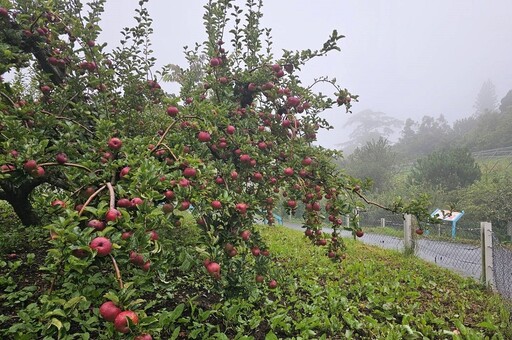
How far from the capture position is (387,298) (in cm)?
435

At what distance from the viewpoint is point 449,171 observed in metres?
22.9

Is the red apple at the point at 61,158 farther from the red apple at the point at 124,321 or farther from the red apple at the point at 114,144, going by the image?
the red apple at the point at 124,321

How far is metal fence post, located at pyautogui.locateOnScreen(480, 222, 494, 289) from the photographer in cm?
571

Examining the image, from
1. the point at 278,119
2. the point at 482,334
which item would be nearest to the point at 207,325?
the point at 278,119

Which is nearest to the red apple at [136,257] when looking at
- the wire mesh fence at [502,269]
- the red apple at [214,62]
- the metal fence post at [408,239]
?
the red apple at [214,62]

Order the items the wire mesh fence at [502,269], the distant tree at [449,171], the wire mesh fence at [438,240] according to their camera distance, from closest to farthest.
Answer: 1. the wire mesh fence at [502,269]
2. the wire mesh fence at [438,240]
3. the distant tree at [449,171]

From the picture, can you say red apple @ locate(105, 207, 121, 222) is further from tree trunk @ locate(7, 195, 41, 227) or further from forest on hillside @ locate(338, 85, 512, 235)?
tree trunk @ locate(7, 195, 41, 227)

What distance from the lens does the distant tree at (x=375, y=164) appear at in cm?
2948

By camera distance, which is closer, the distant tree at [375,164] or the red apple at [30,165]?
the red apple at [30,165]

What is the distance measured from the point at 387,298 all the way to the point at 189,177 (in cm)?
351

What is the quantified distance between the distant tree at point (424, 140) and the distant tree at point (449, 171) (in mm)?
22578

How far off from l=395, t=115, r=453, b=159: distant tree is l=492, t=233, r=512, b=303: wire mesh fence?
139ft

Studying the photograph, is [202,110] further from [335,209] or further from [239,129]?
[335,209]

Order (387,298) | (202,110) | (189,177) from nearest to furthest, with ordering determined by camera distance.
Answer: (189,177)
(202,110)
(387,298)
